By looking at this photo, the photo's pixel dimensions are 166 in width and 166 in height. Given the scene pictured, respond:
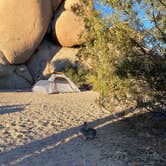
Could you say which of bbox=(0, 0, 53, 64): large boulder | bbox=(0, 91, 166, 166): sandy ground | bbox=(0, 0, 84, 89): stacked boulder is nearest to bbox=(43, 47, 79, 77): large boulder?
bbox=(0, 0, 84, 89): stacked boulder

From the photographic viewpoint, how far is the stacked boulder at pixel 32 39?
1587 cm

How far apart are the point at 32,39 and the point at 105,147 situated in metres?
13.7

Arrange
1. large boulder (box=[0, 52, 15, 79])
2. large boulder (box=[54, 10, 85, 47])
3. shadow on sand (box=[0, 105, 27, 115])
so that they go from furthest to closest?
1. large boulder (box=[54, 10, 85, 47])
2. large boulder (box=[0, 52, 15, 79])
3. shadow on sand (box=[0, 105, 27, 115])

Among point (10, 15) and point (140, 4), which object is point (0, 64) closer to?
point (10, 15)

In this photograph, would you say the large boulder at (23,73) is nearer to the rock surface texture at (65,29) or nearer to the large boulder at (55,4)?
the rock surface texture at (65,29)

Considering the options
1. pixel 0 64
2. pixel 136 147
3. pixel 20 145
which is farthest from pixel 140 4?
pixel 0 64

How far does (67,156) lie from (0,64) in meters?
12.4

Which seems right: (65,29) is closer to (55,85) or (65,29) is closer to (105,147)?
(55,85)

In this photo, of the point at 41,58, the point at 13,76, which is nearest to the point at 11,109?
the point at 13,76

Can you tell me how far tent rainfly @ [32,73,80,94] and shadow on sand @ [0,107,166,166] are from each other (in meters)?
6.37

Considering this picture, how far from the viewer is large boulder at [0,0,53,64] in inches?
629

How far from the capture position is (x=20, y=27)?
16.5 m

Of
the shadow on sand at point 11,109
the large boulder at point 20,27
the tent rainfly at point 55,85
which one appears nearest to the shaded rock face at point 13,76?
the large boulder at point 20,27

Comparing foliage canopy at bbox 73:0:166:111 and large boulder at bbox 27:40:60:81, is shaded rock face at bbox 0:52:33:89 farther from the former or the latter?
foliage canopy at bbox 73:0:166:111
